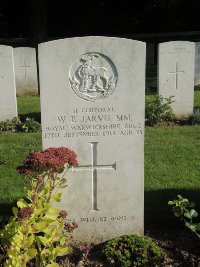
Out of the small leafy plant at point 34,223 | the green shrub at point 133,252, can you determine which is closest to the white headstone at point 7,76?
the green shrub at point 133,252

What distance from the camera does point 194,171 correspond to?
18.7 ft

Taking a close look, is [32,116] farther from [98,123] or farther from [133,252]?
[133,252]

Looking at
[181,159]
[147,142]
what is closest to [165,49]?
[147,142]

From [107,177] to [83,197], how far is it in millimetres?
286

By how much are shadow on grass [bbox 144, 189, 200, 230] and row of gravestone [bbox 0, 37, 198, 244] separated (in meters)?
0.48

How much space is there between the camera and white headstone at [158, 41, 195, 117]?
865cm

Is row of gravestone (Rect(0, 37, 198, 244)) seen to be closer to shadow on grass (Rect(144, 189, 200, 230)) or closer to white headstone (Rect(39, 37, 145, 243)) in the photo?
white headstone (Rect(39, 37, 145, 243))

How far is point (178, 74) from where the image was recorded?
28.7ft

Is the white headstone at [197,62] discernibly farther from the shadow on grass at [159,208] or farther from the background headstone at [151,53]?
the shadow on grass at [159,208]

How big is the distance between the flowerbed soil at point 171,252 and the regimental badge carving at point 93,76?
1.39m

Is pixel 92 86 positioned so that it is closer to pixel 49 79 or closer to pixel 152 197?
pixel 49 79

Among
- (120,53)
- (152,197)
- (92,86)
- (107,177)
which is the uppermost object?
(120,53)

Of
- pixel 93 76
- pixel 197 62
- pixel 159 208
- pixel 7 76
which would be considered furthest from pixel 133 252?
pixel 197 62

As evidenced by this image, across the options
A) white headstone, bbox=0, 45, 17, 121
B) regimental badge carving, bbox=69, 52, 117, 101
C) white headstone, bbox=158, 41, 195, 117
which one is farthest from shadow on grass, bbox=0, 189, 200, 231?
white headstone, bbox=158, 41, 195, 117
